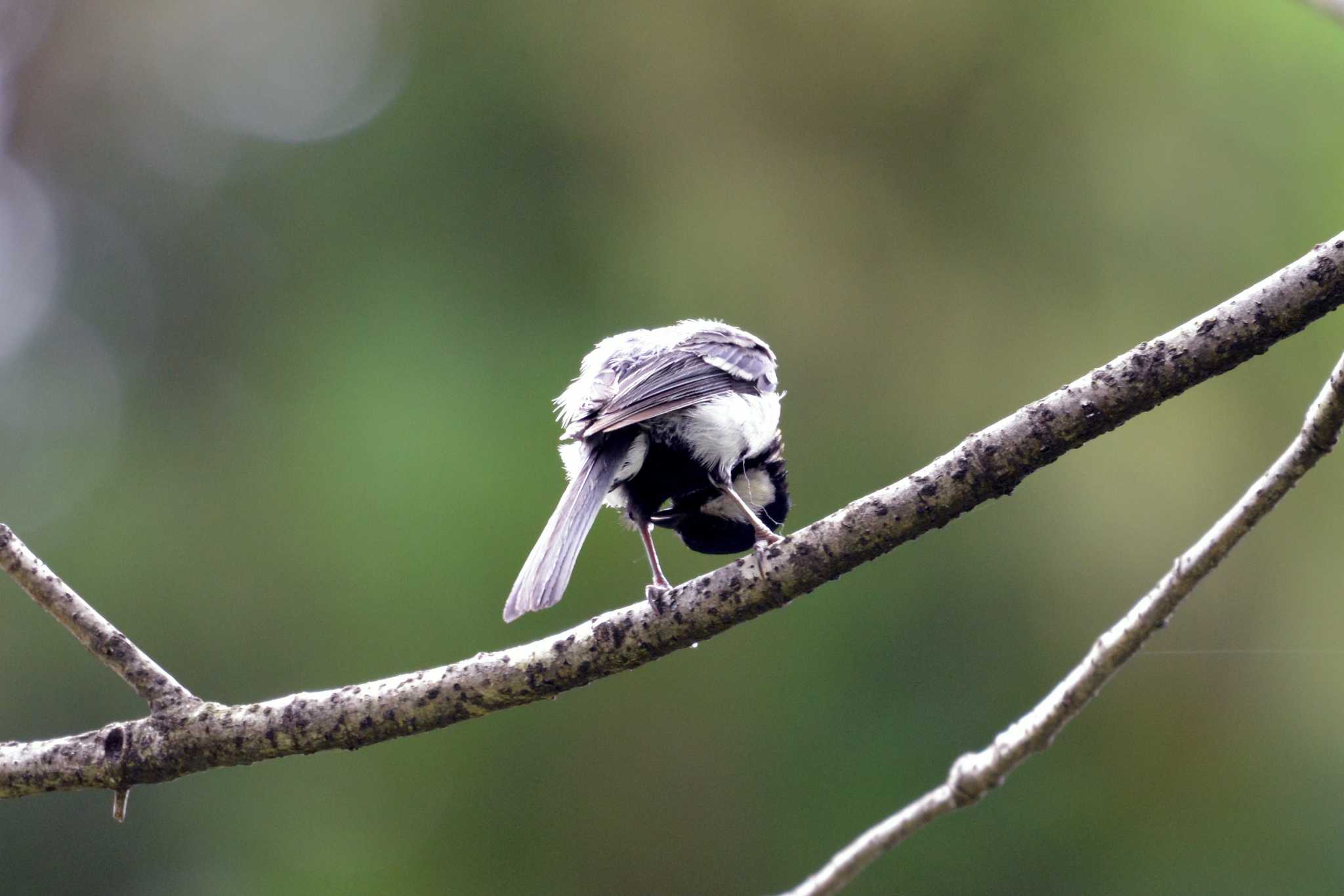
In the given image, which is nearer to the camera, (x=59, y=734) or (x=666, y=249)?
(x=59, y=734)

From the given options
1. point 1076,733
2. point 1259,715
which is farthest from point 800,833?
point 1259,715

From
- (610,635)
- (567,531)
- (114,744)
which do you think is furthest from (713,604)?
(114,744)

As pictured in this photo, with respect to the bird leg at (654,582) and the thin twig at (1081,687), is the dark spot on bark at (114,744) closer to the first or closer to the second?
the bird leg at (654,582)

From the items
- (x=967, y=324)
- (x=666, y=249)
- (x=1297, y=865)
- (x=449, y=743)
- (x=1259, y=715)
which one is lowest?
(x=1297, y=865)

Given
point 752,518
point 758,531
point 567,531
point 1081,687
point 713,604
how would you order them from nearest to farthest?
point 1081,687 → point 713,604 → point 567,531 → point 752,518 → point 758,531

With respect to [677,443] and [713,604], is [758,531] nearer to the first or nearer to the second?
[677,443]

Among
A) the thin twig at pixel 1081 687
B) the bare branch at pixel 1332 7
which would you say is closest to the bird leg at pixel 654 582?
the thin twig at pixel 1081 687

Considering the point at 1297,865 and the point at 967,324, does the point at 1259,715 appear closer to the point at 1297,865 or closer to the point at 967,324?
the point at 1297,865

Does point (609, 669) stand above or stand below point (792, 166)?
below
